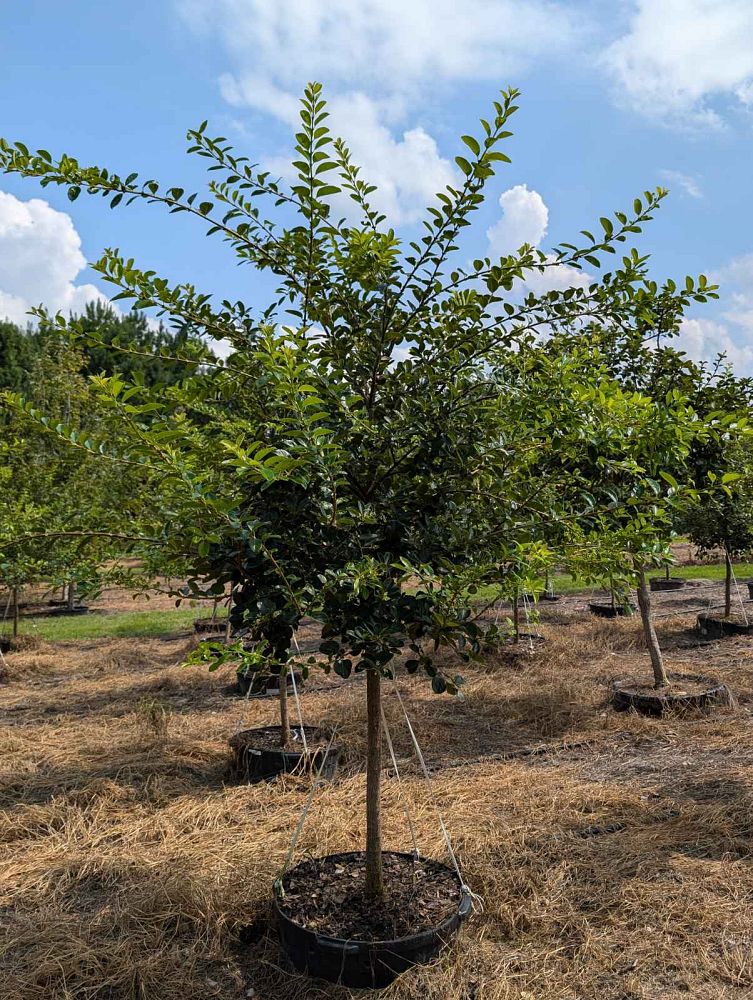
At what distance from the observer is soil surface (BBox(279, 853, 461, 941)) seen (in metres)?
3.14

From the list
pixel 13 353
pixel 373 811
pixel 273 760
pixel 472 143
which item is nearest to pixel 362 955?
pixel 373 811

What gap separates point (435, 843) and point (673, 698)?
3418 millimetres

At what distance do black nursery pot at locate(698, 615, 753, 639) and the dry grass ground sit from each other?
9.19ft

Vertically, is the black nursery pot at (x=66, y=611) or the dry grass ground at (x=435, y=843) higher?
the black nursery pot at (x=66, y=611)

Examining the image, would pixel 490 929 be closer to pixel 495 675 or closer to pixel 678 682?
pixel 678 682

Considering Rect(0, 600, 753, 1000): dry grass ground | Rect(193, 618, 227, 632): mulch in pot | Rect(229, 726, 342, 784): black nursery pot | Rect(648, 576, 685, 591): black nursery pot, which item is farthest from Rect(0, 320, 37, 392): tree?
Rect(229, 726, 342, 784): black nursery pot

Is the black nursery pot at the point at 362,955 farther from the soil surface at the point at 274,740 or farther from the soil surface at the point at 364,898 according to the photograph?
the soil surface at the point at 274,740

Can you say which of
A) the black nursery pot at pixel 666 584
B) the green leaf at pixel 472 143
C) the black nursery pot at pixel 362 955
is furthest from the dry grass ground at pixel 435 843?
the black nursery pot at pixel 666 584

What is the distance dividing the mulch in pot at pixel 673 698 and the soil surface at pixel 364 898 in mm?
3765

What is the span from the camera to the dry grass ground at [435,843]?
313cm

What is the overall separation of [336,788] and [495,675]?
400cm

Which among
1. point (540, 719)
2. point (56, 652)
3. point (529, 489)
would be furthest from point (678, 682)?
point (56, 652)

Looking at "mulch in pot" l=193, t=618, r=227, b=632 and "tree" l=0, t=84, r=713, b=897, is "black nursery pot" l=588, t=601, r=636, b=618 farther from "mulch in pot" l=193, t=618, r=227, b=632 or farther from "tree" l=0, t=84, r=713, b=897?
"tree" l=0, t=84, r=713, b=897

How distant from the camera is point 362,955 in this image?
9.68ft
